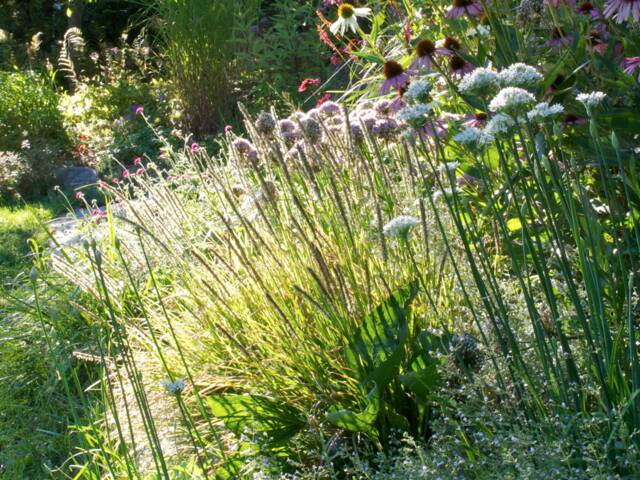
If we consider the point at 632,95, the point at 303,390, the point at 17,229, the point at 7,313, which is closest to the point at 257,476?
the point at 303,390

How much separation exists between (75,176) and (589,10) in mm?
6664

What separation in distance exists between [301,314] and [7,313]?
2351mm

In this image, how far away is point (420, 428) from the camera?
2324 millimetres

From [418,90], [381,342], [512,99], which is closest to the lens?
[512,99]

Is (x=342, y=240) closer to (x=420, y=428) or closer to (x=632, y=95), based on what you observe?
(x=420, y=428)

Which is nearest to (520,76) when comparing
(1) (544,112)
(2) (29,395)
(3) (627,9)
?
(1) (544,112)

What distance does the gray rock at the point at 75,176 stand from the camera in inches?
325

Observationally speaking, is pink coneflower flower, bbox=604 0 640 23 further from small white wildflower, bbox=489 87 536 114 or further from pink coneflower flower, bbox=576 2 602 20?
small white wildflower, bbox=489 87 536 114

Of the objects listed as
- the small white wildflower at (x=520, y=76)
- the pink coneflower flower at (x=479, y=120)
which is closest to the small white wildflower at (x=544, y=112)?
the small white wildflower at (x=520, y=76)

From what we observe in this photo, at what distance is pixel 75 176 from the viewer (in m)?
8.45

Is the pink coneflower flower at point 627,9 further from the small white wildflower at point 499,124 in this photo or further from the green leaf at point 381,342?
the green leaf at point 381,342

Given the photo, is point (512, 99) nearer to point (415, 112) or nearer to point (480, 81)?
point (480, 81)

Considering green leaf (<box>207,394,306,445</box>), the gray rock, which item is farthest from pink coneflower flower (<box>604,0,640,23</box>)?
the gray rock

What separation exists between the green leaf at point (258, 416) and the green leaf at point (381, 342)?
0.30 meters
